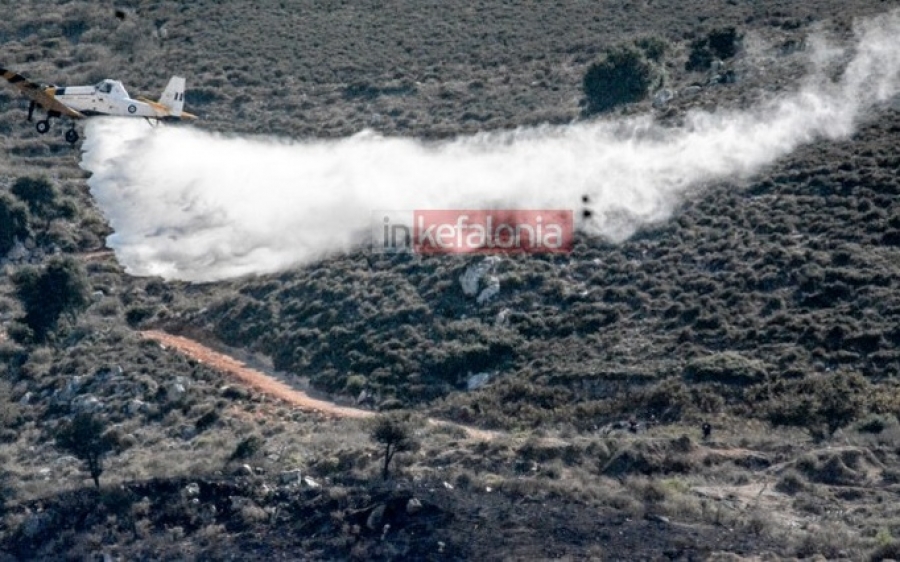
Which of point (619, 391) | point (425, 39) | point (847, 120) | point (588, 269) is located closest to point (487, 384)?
point (619, 391)

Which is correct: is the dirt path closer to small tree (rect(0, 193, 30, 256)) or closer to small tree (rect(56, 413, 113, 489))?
small tree (rect(56, 413, 113, 489))

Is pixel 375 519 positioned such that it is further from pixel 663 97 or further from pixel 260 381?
pixel 663 97

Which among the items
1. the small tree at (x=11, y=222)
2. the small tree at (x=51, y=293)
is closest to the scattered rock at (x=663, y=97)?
the small tree at (x=51, y=293)

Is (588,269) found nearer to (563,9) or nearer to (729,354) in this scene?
(729,354)

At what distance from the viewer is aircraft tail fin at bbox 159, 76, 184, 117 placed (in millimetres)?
77438

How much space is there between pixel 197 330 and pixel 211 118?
29.5 meters

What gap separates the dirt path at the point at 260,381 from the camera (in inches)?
2436

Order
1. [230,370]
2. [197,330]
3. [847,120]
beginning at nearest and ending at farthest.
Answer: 1. [230,370]
2. [197,330]
3. [847,120]

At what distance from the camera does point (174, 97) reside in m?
77.6

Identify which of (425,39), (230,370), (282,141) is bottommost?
(230,370)

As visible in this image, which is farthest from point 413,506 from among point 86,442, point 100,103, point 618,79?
point 618,79

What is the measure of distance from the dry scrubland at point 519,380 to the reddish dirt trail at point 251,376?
105cm

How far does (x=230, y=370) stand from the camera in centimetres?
6725

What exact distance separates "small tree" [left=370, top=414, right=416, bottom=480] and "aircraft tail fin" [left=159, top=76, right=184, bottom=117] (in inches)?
1109
